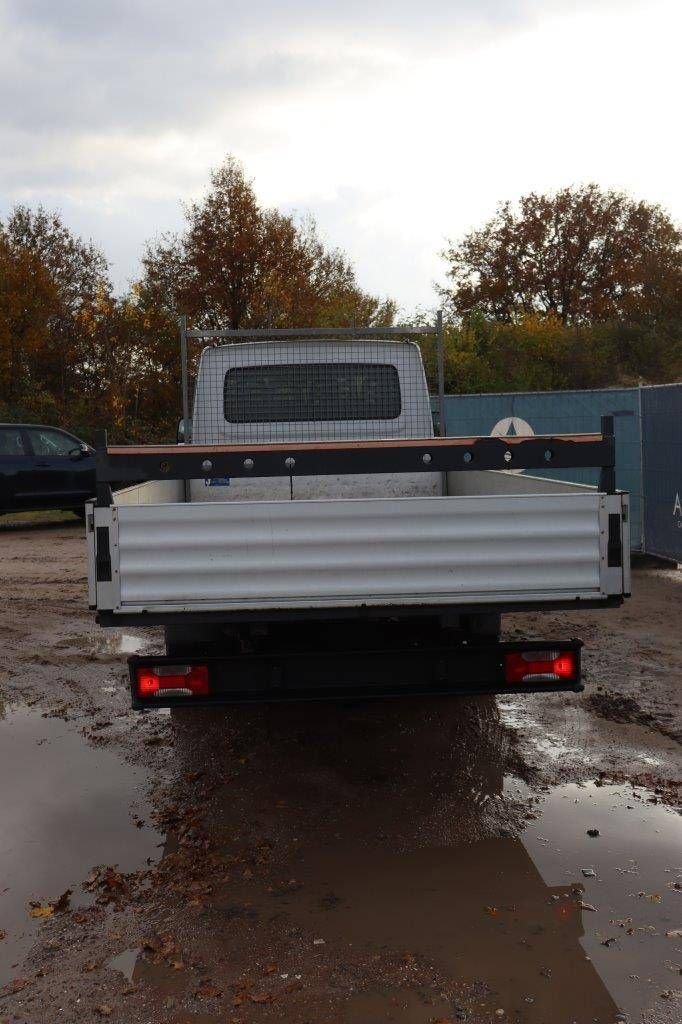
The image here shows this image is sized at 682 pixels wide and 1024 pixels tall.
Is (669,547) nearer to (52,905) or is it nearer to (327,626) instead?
(327,626)

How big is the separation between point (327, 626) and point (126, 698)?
103 inches

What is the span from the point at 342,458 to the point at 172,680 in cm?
123

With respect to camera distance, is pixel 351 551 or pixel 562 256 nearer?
pixel 351 551

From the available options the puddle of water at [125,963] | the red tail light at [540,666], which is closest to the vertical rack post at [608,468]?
the red tail light at [540,666]

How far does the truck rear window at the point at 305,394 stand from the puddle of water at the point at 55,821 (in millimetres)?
2442

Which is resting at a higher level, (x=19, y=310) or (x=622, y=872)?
(x=19, y=310)

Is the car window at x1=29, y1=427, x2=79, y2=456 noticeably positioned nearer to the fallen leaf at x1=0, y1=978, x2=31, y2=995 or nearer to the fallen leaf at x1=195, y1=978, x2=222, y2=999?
the fallen leaf at x1=0, y1=978, x2=31, y2=995

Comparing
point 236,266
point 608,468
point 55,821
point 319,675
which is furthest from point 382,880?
point 236,266

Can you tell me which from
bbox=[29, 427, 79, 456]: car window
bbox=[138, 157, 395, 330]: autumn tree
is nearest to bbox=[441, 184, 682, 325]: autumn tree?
bbox=[138, 157, 395, 330]: autumn tree

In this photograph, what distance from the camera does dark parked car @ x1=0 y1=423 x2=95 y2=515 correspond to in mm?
16000

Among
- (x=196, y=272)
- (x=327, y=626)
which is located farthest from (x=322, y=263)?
(x=327, y=626)

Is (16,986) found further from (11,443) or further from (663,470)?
(11,443)

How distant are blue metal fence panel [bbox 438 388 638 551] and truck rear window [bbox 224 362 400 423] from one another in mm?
5363

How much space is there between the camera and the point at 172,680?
171 inches
